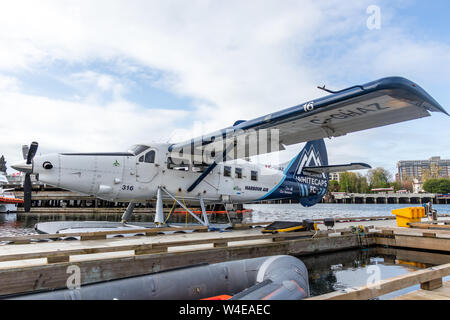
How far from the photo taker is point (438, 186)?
120 meters

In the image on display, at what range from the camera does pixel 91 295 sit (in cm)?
363

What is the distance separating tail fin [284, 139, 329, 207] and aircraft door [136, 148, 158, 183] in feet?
22.4

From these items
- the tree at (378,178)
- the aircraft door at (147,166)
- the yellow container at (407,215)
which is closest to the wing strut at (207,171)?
the aircraft door at (147,166)

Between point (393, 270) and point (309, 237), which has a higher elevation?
point (309, 237)

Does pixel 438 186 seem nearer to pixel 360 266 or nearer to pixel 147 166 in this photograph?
pixel 360 266

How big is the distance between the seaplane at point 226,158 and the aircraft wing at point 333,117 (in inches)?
0.8

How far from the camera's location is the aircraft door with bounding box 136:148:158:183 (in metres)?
10.3

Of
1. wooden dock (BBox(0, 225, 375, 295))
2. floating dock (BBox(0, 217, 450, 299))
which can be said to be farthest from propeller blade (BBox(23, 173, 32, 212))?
wooden dock (BBox(0, 225, 375, 295))

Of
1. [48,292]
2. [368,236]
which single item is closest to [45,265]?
[48,292]

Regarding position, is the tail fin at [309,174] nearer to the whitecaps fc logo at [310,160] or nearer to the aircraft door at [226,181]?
the whitecaps fc logo at [310,160]

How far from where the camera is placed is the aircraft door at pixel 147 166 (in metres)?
10.3

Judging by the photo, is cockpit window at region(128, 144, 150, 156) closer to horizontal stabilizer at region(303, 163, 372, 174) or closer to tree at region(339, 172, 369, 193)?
horizontal stabilizer at region(303, 163, 372, 174)

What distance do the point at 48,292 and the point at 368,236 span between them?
10798 millimetres
